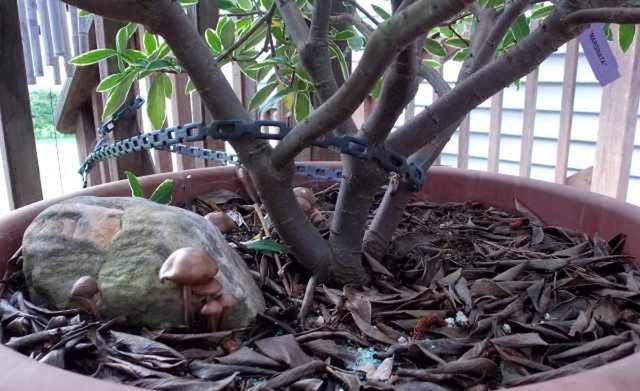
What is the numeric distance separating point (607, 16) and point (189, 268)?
1.43 ft

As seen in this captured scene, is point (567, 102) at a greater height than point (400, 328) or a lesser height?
greater

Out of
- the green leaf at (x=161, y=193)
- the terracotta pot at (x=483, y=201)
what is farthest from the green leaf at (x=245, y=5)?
the green leaf at (x=161, y=193)

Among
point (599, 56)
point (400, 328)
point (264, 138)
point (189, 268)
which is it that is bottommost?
point (400, 328)

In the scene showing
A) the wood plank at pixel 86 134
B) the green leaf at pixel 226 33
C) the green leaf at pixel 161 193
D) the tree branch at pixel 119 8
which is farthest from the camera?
the wood plank at pixel 86 134

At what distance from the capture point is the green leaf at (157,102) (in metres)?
0.94

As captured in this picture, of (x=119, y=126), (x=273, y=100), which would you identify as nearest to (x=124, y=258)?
(x=273, y=100)

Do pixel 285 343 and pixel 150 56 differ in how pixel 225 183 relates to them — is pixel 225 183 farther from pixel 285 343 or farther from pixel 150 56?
pixel 285 343

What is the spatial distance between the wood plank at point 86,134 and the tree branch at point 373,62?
1.16m

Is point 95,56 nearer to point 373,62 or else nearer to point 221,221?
point 221,221

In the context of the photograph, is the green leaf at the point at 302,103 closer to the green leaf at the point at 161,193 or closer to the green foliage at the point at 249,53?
the green foliage at the point at 249,53

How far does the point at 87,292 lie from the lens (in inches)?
21.6

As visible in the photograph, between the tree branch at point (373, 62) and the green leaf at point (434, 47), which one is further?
the green leaf at point (434, 47)

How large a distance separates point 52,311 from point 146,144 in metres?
0.24

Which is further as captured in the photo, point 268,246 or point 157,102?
point 157,102
